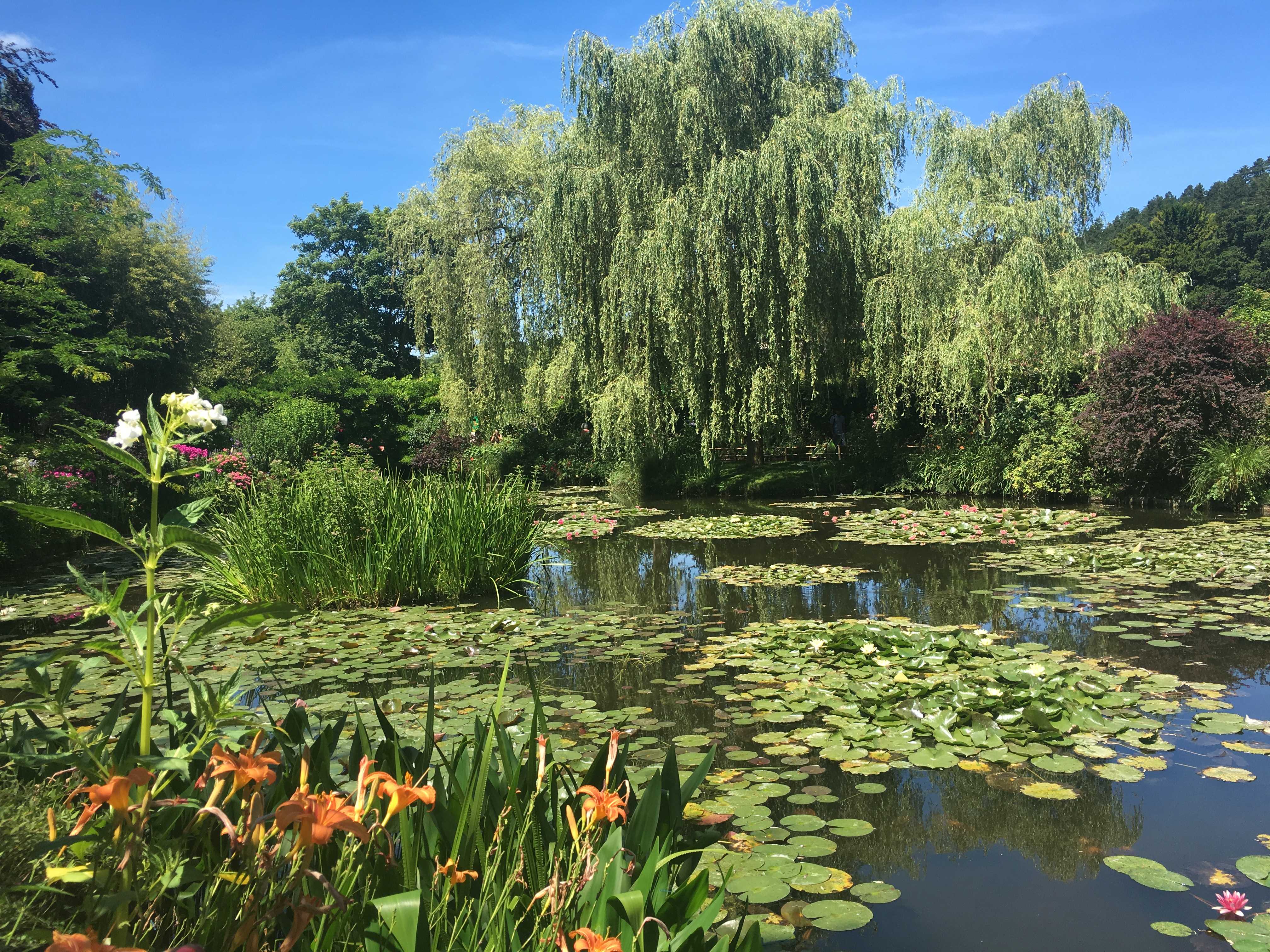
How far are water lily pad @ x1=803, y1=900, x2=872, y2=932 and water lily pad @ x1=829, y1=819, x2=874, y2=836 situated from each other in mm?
358

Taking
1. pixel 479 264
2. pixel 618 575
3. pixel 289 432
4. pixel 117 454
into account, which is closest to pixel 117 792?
pixel 117 454

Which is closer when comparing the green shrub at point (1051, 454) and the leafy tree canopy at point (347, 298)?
the green shrub at point (1051, 454)

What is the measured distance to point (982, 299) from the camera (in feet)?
40.8

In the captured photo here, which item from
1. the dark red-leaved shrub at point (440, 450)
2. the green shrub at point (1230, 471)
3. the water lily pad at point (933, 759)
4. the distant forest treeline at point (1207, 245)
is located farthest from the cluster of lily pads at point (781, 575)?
the distant forest treeline at point (1207, 245)

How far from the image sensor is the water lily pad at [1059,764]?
9.30 feet

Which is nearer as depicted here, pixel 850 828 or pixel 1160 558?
pixel 850 828

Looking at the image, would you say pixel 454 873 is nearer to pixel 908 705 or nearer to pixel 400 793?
pixel 400 793

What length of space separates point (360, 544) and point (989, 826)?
15.8 ft

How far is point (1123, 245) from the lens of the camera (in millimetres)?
39656

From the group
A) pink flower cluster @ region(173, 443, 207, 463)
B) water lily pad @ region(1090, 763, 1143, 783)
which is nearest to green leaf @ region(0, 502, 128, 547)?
water lily pad @ region(1090, 763, 1143, 783)

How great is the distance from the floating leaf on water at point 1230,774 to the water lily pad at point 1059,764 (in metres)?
0.41

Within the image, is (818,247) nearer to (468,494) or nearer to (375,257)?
(468,494)

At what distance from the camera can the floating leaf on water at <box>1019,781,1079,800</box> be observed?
8.76 feet

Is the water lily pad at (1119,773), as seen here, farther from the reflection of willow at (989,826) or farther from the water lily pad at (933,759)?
the water lily pad at (933,759)
